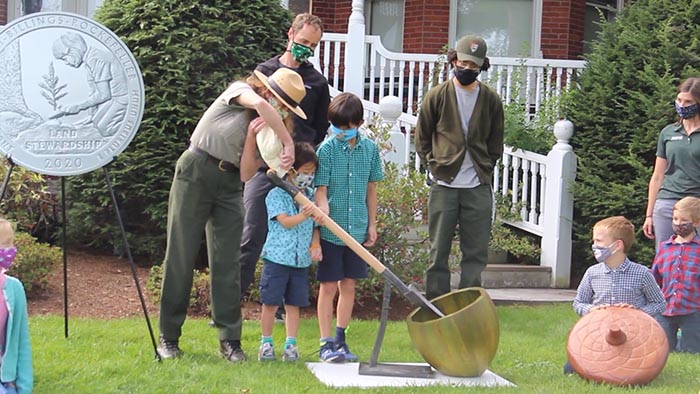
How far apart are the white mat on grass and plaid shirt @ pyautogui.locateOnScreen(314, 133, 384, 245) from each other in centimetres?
80

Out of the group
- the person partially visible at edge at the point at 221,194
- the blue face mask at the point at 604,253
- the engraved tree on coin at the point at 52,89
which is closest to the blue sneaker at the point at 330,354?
the person partially visible at edge at the point at 221,194

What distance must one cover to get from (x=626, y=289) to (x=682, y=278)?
939 millimetres

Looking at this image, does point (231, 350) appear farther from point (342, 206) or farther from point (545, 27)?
point (545, 27)

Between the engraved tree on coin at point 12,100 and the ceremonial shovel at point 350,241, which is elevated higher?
the engraved tree on coin at point 12,100

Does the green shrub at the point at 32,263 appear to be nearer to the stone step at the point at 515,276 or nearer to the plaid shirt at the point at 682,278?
the stone step at the point at 515,276

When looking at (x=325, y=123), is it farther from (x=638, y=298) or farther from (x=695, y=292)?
(x=695, y=292)

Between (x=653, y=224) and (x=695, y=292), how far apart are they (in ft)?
2.15

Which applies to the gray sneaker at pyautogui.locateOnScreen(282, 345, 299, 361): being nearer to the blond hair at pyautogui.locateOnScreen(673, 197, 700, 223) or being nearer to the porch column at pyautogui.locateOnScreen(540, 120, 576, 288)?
the blond hair at pyautogui.locateOnScreen(673, 197, 700, 223)

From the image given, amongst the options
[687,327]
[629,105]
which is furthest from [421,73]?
[687,327]

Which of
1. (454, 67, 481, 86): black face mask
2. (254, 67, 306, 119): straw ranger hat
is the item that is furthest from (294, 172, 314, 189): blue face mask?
(454, 67, 481, 86): black face mask

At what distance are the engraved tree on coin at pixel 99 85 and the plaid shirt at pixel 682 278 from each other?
3.72 m

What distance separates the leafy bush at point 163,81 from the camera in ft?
26.0

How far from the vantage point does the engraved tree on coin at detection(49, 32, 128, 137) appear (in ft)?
17.6

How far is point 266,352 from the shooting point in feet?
18.3
